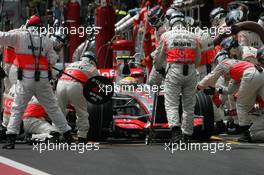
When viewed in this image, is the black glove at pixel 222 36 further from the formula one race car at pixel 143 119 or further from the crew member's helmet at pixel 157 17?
the formula one race car at pixel 143 119

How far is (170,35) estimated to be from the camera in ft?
43.3

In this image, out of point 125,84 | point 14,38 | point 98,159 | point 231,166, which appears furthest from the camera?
point 125,84

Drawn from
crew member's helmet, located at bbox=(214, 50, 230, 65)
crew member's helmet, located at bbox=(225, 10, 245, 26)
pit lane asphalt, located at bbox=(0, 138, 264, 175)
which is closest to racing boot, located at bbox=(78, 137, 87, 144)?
pit lane asphalt, located at bbox=(0, 138, 264, 175)

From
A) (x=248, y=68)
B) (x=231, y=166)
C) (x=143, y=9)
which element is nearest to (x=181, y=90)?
(x=248, y=68)

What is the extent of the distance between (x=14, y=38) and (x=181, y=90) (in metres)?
2.63

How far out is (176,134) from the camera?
507 inches

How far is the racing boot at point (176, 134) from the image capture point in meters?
12.8

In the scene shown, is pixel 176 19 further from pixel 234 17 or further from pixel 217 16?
pixel 217 16

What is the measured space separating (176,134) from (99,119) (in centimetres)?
176

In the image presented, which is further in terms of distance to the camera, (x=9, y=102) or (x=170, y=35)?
(x=9, y=102)

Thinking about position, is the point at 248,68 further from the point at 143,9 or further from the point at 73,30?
the point at 73,30

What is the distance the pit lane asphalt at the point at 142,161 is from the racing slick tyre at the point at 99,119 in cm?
122

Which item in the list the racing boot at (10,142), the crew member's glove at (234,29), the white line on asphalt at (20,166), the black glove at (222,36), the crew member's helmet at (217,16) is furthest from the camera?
the crew member's helmet at (217,16)

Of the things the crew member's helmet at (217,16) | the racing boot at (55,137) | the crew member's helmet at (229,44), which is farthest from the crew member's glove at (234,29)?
the racing boot at (55,137)
